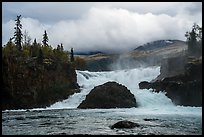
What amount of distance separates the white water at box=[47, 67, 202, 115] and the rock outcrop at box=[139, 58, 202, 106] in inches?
47.2

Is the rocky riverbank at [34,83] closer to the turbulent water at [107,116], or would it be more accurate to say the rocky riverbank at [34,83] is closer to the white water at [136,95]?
the white water at [136,95]

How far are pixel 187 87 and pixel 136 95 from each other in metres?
8.27

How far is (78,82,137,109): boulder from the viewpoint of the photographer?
49434 millimetres

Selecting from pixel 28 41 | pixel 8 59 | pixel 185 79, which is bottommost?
pixel 185 79

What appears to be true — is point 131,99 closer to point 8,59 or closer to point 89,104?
point 89,104

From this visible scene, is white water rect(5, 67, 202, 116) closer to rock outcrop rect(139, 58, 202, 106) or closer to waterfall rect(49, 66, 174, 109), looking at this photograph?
waterfall rect(49, 66, 174, 109)

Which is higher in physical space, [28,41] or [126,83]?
[28,41]

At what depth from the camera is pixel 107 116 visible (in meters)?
35.2

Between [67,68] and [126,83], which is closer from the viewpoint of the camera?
[67,68]

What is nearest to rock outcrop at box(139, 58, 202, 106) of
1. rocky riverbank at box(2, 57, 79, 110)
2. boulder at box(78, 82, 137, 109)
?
boulder at box(78, 82, 137, 109)

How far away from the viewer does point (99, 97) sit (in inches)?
1972

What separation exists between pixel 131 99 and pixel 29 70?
54.6 ft

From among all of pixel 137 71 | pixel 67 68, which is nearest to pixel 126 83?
pixel 137 71

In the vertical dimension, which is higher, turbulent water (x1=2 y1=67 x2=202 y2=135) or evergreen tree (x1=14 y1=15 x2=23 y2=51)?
evergreen tree (x1=14 y1=15 x2=23 y2=51)
